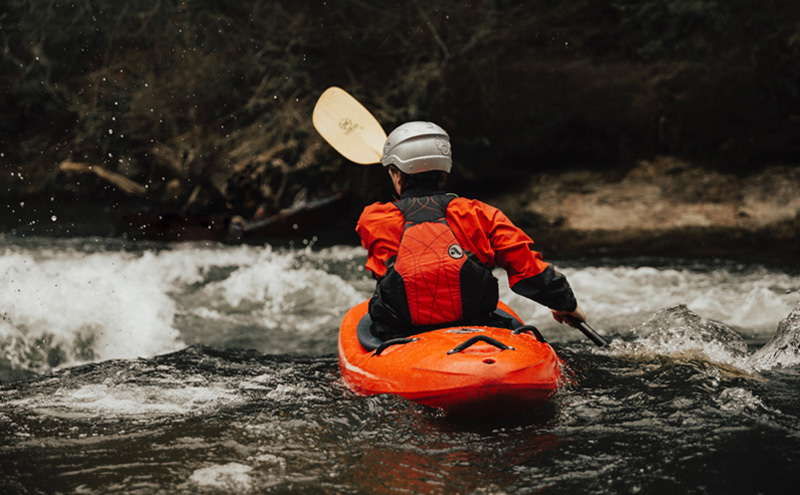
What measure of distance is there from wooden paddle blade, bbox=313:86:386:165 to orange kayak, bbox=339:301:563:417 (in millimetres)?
1545

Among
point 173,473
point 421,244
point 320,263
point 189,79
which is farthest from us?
point 189,79

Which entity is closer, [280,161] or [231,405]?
Answer: [231,405]

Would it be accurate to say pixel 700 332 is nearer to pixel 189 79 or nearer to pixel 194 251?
pixel 194 251

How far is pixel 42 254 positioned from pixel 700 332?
5.85 metres

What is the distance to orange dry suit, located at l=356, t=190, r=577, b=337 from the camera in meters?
2.74

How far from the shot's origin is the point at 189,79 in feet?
32.0

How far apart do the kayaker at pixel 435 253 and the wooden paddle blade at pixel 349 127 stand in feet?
3.60

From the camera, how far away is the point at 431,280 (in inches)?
108

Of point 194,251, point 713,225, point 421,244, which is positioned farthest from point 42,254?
point 713,225

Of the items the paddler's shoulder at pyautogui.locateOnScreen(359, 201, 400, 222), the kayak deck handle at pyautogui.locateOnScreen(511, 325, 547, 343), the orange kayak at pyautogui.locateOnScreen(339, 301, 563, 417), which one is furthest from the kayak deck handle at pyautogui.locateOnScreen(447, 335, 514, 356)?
the paddler's shoulder at pyautogui.locateOnScreen(359, 201, 400, 222)

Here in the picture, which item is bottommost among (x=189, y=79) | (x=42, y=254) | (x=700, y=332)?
(x=700, y=332)

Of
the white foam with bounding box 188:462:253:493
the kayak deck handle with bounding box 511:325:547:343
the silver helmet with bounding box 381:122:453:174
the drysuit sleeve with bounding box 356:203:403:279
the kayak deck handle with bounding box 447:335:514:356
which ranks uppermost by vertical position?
the silver helmet with bounding box 381:122:453:174

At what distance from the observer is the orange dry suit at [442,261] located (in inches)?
108

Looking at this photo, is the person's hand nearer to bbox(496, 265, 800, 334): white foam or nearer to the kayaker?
the kayaker
